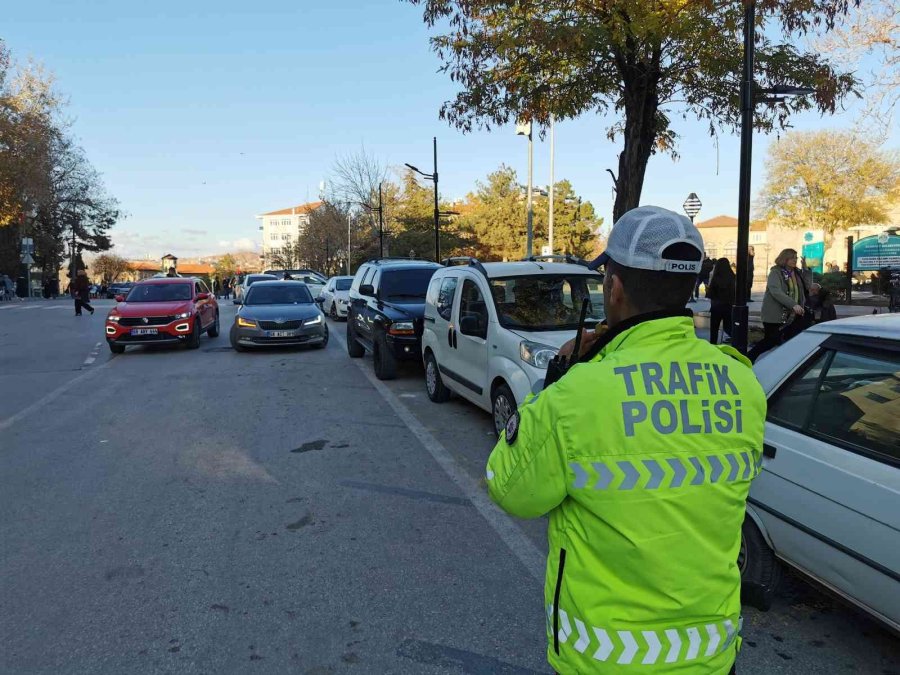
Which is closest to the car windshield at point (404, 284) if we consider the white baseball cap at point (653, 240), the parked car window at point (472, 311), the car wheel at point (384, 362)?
the car wheel at point (384, 362)

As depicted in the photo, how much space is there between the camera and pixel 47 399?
916 centimetres

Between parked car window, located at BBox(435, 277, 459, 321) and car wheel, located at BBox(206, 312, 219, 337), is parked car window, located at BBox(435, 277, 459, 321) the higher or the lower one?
the higher one

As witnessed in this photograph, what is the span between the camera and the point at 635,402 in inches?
53.8

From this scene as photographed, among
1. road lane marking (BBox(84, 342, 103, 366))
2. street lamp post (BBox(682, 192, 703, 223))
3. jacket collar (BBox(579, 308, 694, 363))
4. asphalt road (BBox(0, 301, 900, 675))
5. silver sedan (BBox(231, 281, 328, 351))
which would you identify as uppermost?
street lamp post (BBox(682, 192, 703, 223))

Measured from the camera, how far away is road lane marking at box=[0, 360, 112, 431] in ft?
25.7

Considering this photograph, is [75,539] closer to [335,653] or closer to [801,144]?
[335,653]

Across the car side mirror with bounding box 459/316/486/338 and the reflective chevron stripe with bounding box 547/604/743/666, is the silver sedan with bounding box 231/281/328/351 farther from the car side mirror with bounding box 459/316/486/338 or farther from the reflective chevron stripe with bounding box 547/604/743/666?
the reflective chevron stripe with bounding box 547/604/743/666

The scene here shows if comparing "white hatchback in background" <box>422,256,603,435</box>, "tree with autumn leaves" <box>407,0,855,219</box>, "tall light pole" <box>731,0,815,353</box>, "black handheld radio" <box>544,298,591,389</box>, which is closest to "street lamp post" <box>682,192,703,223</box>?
"tree with autumn leaves" <box>407,0,855,219</box>

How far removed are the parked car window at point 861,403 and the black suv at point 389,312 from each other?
692 cm

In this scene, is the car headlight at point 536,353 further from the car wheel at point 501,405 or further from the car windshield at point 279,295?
the car windshield at point 279,295

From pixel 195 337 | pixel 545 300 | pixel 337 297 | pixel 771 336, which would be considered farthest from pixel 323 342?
pixel 771 336

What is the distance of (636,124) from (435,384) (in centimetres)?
590

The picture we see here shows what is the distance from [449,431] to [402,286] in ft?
15.7

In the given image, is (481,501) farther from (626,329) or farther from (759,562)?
(626,329)
